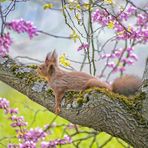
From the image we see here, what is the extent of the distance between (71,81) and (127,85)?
1.11ft

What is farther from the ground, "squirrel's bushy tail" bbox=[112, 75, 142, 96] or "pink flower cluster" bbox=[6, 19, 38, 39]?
"pink flower cluster" bbox=[6, 19, 38, 39]

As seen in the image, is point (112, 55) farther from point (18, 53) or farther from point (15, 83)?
point (18, 53)

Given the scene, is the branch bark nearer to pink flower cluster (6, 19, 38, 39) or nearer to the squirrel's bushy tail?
the squirrel's bushy tail

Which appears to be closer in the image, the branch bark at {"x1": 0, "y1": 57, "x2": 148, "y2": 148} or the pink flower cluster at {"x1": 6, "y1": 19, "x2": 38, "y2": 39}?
the branch bark at {"x1": 0, "y1": 57, "x2": 148, "y2": 148}

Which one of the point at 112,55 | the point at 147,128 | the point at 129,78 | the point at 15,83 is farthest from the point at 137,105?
the point at 112,55

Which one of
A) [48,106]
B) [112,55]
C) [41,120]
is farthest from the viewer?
[41,120]

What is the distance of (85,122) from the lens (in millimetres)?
2178

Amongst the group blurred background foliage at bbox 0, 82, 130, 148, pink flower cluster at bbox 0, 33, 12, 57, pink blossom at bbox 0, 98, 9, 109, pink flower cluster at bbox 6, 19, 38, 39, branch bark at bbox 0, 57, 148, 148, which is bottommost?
blurred background foliage at bbox 0, 82, 130, 148

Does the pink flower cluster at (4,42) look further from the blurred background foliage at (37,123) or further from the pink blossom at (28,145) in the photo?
the blurred background foliage at (37,123)

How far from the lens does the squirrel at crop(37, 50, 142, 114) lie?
7.75ft

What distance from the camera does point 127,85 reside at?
236 cm

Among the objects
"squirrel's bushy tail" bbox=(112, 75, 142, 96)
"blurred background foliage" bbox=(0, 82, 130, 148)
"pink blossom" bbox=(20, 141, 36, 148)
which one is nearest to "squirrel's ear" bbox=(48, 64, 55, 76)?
"squirrel's bushy tail" bbox=(112, 75, 142, 96)

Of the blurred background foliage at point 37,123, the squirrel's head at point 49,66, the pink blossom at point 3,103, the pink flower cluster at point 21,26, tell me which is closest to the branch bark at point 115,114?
the squirrel's head at point 49,66

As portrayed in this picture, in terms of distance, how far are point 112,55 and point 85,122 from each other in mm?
1970
